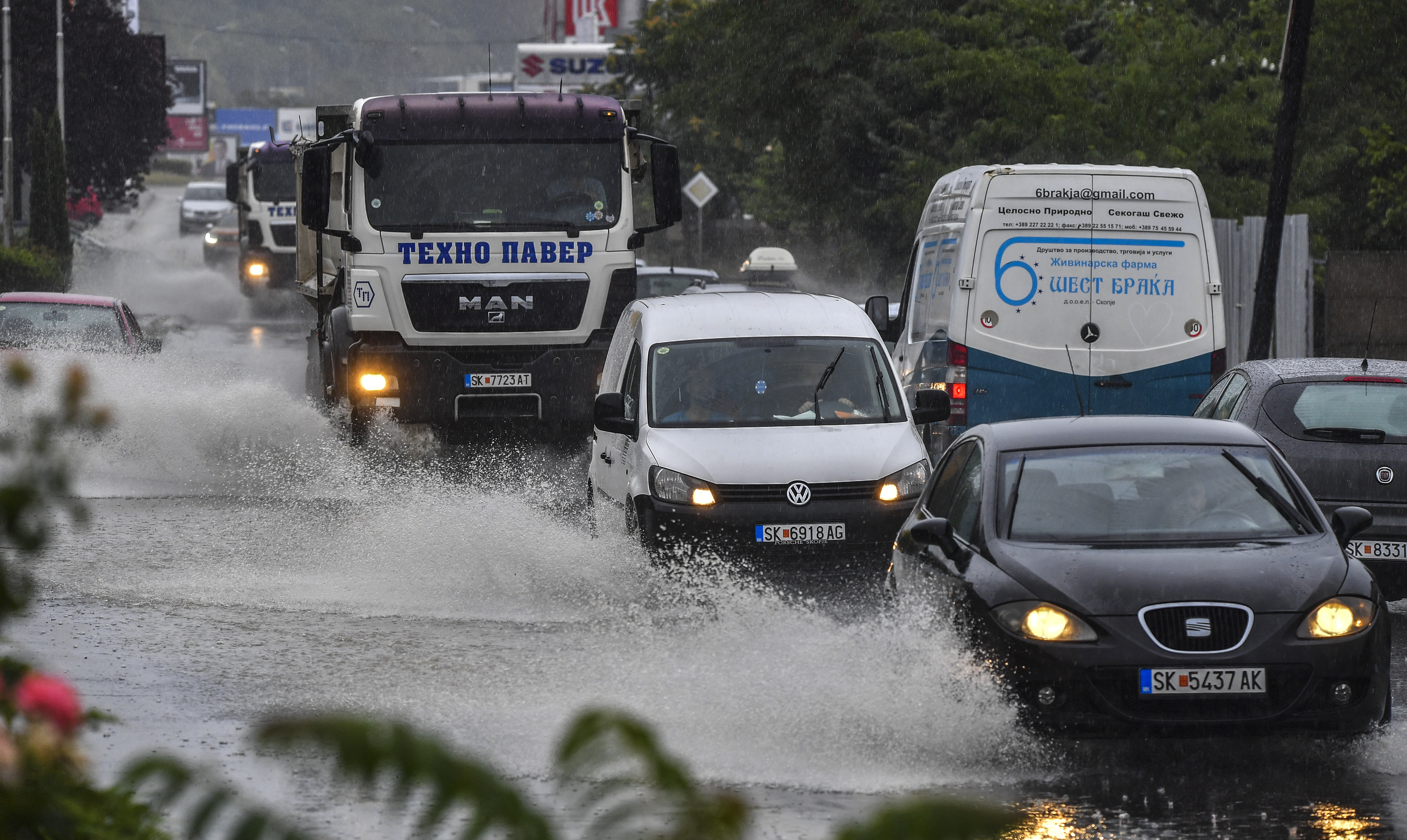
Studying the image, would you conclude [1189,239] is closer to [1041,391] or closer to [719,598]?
[1041,391]

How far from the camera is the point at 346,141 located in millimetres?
15617

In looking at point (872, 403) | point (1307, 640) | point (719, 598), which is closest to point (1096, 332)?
point (872, 403)

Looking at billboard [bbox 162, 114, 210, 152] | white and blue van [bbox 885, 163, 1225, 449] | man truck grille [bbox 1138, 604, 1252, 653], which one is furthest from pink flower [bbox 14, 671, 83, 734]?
billboard [bbox 162, 114, 210, 152]

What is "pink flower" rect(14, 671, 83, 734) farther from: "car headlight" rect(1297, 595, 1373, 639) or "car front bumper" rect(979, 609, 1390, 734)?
"car headlight" rect(1297, 595, 1373, 639)

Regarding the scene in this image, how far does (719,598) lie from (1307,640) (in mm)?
3813

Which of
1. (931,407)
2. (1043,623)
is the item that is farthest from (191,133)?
(1043,623)

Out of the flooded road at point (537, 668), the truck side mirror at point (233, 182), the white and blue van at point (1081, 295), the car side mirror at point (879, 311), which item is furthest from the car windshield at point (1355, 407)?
the truck side mirror at point (233, 182)

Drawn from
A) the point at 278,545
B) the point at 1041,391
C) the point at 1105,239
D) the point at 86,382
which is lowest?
the point at 278,545

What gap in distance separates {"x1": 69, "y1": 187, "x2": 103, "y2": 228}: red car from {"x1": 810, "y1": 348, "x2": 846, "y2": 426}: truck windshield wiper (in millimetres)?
47666

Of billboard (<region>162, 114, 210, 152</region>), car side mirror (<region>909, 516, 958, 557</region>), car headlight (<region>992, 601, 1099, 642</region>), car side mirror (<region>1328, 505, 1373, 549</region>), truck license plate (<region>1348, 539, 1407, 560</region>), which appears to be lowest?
billboard (<region>162, 114, 210, 152</region>)

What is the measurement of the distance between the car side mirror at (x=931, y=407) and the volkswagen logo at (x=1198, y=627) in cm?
489

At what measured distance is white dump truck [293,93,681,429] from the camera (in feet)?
51.2

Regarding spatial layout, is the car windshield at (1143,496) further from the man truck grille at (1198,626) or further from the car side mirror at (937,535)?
the man truck grille at (1198,626)

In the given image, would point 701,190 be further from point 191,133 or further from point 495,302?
point 191,133
